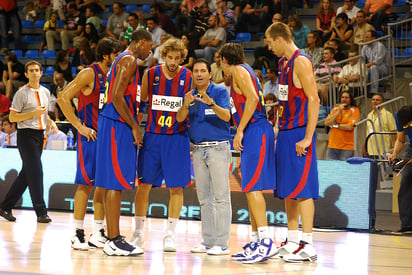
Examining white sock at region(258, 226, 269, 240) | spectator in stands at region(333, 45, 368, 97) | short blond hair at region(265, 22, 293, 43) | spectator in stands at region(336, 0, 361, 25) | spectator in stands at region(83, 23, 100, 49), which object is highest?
spectator in stands at region(336, 0, 361, 25)

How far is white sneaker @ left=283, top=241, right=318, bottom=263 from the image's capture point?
5.56 meters

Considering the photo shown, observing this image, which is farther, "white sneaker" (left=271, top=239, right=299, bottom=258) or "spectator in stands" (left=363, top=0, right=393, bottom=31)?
"spectator in stands" (left=363, top=0, right=393, bottom=31)

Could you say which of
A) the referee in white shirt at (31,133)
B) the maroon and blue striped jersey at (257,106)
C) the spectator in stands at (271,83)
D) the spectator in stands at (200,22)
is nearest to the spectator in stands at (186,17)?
the spectator in stands at (200,22)

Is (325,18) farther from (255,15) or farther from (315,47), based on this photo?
(255,15)

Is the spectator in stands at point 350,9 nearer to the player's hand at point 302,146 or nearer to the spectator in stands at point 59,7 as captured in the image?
the spectator in stands at point 59,7

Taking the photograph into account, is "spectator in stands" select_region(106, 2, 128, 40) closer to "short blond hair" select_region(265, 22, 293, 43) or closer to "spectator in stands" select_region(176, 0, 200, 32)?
"spectator in stands" select_region(176, 0, 200, 32)

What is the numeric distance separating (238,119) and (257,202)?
2.73 feet

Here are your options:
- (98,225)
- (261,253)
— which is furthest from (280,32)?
(98,225)

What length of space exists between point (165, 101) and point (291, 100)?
1.22 m

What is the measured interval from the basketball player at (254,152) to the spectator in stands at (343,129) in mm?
4923

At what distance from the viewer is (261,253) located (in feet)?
18.0

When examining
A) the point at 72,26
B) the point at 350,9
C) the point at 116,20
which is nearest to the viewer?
the point at 350,9

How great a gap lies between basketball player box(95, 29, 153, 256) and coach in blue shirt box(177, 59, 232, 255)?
0.58m

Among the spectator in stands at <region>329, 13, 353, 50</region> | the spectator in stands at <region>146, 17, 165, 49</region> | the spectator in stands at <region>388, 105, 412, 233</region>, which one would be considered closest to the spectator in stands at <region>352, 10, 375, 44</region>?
the spectator in stands at <region>329, 13, 353, 50</region>
